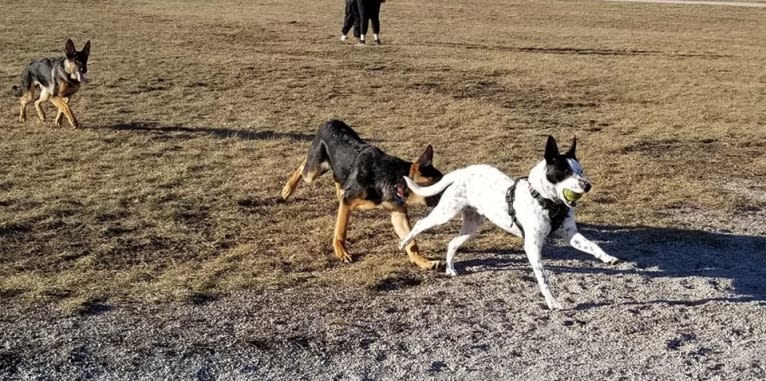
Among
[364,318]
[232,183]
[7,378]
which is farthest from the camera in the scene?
[232,183]

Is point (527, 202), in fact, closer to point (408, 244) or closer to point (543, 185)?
point (543, 185)

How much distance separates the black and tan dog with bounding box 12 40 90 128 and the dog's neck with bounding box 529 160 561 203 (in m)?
7.20

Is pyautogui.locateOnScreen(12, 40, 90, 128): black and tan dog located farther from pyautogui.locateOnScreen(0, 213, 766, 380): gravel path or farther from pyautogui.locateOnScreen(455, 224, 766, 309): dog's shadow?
pyautogui.locateOnScreen(455, 224, 766, 309): dog's shadow

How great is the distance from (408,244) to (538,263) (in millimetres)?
1194

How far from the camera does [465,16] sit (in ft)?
100

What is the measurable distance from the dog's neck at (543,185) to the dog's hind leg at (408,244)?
1157mm

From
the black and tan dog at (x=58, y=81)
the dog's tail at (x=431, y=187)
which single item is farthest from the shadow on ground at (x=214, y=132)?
the dog's tail at (x=431, y=187)

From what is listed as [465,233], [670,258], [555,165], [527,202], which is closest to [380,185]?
[465,233]

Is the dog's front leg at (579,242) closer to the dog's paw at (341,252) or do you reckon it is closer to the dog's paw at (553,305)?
the dog's paw at (553,305)

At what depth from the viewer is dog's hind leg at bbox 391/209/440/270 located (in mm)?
6645

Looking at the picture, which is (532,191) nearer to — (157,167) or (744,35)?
(157,167)

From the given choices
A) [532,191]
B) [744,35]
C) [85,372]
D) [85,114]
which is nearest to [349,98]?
[85,114]

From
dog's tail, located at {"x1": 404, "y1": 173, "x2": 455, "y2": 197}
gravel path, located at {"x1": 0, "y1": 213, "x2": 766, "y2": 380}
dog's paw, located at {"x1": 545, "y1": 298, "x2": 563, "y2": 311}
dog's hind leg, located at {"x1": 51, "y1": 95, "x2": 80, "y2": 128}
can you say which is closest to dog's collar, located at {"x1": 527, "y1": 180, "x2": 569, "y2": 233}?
dog's paw, located at {"x1": 545, "y1": 298, "x2": 563, "y2": 311}

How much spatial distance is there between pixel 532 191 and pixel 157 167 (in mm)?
4810
